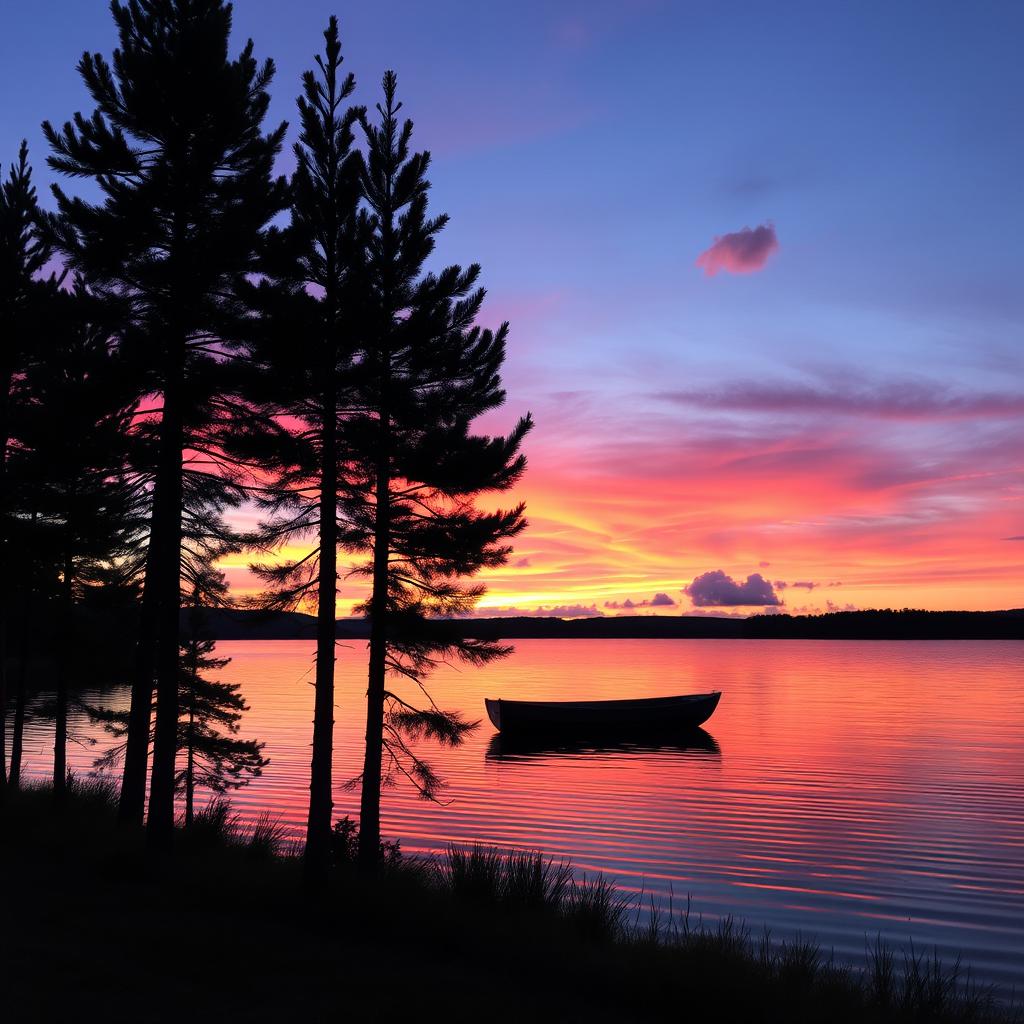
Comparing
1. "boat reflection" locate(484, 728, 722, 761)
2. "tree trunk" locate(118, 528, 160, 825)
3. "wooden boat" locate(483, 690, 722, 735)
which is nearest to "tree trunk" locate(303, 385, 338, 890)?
"tree trunk" locate(118, 528, 160, 825)

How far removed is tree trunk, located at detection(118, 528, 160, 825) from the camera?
62.2 feet

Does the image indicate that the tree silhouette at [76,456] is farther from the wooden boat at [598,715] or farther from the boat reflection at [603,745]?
the wooden boat at [598,715]

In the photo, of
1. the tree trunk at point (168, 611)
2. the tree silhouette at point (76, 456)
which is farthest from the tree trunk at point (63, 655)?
the tree trunk at point (168, 611)

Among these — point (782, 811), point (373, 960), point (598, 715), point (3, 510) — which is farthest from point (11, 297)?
point (598, 715)

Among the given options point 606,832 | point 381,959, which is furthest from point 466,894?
point 606,832

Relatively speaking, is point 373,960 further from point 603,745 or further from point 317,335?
point 603,745

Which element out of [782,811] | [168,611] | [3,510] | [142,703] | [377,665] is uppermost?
[3,510]

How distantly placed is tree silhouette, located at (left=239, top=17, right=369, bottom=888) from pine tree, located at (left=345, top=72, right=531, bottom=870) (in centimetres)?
268

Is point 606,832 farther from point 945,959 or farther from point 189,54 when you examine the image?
point 189,54

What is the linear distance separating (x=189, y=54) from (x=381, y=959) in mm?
16445

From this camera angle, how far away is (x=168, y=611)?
16875 mm

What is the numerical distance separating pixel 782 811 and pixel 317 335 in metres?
28.3

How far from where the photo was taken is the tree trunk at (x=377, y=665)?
1938 cm

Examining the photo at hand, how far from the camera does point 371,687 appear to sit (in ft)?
65.7
